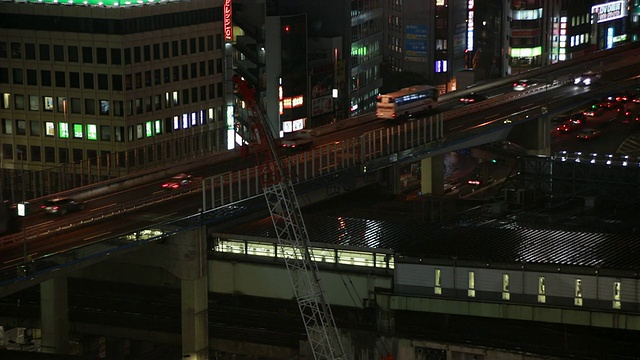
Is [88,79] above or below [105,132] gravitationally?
above

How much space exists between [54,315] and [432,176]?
55.8 meters

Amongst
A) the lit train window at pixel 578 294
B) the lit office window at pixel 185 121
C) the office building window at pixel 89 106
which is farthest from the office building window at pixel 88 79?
the lit train window at pixel 578 294

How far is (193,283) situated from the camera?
117 metres

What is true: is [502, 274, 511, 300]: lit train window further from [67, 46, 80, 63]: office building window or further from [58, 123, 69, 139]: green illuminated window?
[58, 123, 69, 139]: green illuminated window

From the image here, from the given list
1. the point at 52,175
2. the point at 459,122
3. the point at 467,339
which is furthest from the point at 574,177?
the point at 52,175

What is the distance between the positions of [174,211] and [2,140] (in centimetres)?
4575

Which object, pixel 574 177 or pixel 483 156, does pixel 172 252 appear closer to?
pixel 574 177

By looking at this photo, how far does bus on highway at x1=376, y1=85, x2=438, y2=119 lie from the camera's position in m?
162

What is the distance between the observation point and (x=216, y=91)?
547ft

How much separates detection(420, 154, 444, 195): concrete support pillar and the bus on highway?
6.11 meters

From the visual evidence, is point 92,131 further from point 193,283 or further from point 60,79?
point 193,283

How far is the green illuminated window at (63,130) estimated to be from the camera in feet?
514

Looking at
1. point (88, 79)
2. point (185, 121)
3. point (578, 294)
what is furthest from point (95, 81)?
point (578, 294)

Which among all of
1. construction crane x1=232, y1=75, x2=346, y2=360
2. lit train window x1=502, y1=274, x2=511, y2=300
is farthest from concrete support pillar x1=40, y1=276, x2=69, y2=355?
lit train window x1=502, y1=274, x2=511, y2=300
